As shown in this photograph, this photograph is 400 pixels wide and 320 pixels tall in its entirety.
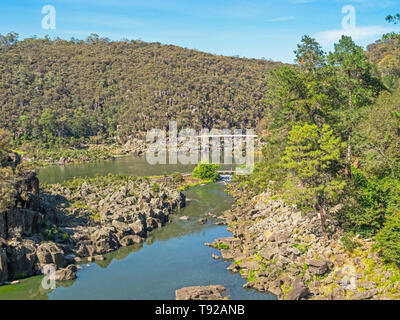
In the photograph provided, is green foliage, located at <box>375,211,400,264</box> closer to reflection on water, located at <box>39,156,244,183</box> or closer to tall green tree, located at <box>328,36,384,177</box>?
tall green tree, located at <box>328,36,384,177</box>

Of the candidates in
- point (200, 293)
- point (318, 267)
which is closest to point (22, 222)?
point (200, 293)

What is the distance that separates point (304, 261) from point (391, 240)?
7703mm

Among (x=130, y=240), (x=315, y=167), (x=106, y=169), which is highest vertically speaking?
(x=315, y=167)

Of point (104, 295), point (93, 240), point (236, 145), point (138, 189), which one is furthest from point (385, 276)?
point (236, 145)

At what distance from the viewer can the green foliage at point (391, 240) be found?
90.5ft

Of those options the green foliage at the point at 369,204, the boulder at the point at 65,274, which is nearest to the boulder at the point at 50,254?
the boulder at the point at 65,274

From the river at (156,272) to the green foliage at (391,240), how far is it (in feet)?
31.9

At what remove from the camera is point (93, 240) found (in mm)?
44531

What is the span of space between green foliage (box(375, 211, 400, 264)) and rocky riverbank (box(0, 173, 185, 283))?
28341 mm

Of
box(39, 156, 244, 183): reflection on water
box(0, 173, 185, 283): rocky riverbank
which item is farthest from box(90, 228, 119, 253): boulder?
box(39, 156, 244, 183): reflection on water

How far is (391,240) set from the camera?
92.4 feet

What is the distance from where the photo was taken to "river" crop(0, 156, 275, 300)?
34.0 m

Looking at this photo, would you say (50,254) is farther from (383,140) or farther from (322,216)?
(383,140)

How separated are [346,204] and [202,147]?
12242 cm
